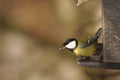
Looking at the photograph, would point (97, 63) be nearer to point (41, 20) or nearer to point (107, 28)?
point (107, 28)

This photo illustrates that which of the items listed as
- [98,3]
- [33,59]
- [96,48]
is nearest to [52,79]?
[33,59]

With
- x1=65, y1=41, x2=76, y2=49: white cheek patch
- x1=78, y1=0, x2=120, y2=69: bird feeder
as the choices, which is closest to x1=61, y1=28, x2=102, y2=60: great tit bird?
x1=65, y1=41, x2=76, y2=49: white cheek patch

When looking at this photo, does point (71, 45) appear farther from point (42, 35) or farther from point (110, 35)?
point (42, 35)

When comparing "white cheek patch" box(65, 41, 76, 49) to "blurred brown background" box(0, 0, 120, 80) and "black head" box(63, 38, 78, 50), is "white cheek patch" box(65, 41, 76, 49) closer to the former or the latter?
"black head" box(63, 38, 78, 50)

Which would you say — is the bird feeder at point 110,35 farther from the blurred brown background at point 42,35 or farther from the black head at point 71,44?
the blurred brown background at point 42,35

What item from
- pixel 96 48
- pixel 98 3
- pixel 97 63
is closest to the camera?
pixel 97 63

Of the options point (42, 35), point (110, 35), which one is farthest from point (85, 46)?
point (42, 35)
